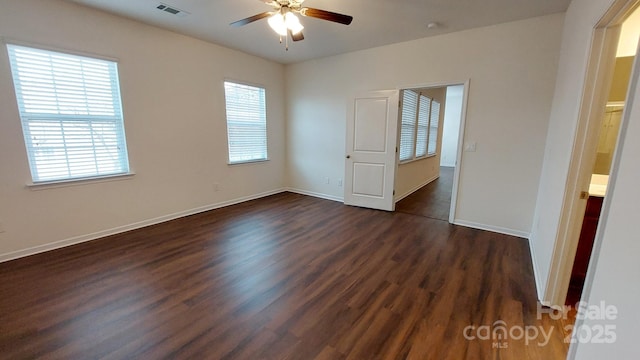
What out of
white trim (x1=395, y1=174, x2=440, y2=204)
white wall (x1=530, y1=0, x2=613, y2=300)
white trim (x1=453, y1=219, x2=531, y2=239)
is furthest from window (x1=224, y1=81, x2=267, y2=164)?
white wall (x1=530, y1=0, x2=613, y2=300)

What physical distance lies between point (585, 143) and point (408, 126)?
3.47 metres

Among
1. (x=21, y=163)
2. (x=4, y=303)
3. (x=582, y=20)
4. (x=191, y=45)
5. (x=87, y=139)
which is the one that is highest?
(x=191, y=45)

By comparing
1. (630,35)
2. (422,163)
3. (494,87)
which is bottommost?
(422,163)

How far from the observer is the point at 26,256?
2.78m

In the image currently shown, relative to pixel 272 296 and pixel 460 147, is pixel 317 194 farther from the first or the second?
pixel 272 296

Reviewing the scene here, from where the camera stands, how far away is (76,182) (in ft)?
10.0

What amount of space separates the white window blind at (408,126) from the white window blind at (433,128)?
1249 mm

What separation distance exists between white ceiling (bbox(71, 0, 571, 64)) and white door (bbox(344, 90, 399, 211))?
909 mm

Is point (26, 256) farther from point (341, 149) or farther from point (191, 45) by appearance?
point (341, 149)

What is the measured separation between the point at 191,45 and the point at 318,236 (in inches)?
131

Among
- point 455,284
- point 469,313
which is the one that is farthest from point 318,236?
point 469,313

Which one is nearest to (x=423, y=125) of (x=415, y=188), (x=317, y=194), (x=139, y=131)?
(x=415, y=188)

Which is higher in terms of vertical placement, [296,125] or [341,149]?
[296,125]

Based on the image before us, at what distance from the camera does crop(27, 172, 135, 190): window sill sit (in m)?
2.81
